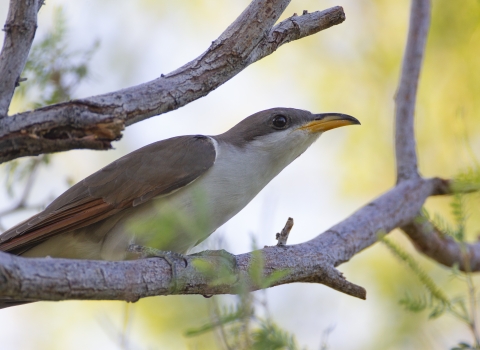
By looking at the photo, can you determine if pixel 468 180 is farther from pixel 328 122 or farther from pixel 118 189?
pixel 118 189

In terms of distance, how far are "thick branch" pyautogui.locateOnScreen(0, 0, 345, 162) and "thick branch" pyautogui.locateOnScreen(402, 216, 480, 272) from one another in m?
2.92

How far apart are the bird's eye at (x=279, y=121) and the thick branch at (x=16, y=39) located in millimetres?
2587

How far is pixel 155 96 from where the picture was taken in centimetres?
330

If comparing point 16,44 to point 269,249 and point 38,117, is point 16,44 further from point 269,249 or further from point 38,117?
point 269,249

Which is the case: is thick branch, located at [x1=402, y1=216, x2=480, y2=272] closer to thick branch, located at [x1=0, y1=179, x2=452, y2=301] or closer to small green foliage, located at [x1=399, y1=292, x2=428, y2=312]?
thick branch, located at [x1=0, y1=179, x2=452, y2=301]

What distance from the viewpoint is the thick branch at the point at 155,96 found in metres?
2.93

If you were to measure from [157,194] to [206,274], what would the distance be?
51.3 inches

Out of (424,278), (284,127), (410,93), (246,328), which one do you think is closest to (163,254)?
(246,328)

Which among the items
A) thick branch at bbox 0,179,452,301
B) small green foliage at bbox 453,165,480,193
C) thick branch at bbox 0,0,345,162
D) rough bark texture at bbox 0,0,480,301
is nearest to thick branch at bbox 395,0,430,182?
thick branch at bbox 0,179,452,301

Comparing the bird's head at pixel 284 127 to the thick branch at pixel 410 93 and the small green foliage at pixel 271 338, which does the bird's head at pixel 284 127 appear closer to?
the thick branch at pixel 410 93

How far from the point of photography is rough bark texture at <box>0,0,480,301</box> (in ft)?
9.58

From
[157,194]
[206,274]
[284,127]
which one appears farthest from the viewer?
[284,127]

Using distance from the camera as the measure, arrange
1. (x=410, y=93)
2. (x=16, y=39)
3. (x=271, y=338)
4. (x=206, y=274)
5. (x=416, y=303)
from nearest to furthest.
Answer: (x=271, y=338) → (x=16, y=39) → (x=416, y=303) → (x=206, y=274) → (x=410, y=93)

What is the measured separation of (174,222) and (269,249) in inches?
27.6
